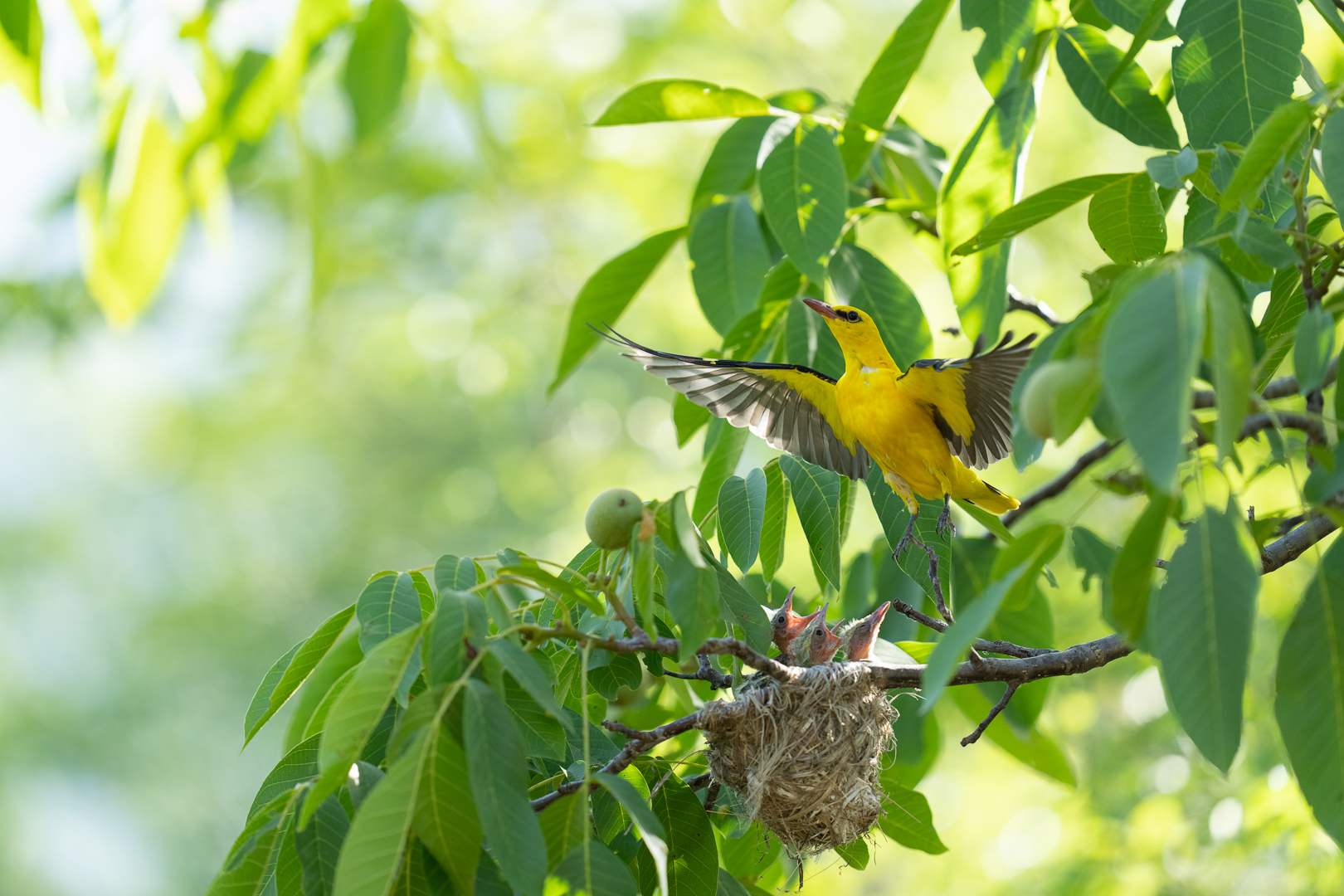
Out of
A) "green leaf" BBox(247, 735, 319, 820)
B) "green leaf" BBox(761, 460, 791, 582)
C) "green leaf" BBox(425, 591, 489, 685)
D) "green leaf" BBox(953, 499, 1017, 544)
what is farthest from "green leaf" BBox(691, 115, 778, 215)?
"green leaf" BBox(247, 735, 319, 820)

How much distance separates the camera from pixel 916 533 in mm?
2215

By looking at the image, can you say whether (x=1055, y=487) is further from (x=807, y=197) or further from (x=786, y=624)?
(x=807, y=197)

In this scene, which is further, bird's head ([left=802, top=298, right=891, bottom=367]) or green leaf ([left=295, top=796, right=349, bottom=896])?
bird's head ([left=802, top=298, right=891, bottom=367])

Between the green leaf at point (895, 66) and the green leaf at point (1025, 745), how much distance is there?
148 cm

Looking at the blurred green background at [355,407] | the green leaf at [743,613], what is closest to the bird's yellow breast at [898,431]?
the green leaf at [743,613]

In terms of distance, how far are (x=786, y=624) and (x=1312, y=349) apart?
75.1 inches

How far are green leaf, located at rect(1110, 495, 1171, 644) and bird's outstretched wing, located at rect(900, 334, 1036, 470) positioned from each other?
3.87 feet

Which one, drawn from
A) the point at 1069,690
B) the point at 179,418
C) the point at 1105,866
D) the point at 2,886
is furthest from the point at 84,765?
the point at 1105,866

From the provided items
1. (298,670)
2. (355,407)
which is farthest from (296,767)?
(355,407)

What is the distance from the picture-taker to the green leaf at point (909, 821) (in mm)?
2102

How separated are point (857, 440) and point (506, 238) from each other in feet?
33.2

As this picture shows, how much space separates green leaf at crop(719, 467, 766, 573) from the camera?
1.80 metres

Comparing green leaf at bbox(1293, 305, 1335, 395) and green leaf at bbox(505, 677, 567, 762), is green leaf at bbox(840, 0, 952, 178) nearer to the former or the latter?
green leaf at bbox(1293, 305, 1335, 395)

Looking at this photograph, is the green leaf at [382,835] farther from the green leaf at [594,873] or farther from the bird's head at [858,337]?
the bird's head at [858,337]
